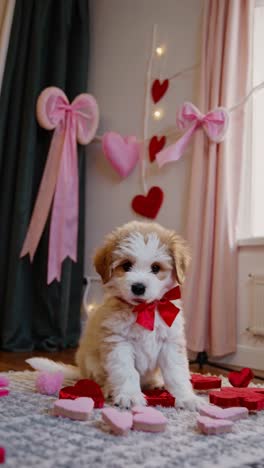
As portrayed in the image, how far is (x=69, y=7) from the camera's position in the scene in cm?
312

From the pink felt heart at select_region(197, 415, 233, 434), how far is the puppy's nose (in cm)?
36

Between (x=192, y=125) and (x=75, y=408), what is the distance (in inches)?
71.5

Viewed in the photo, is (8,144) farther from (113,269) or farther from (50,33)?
(113,269)

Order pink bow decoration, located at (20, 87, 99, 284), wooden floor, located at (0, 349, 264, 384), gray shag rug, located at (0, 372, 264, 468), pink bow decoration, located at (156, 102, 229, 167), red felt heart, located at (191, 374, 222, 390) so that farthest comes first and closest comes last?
1. pink bow decoration, located at (20, 87, 99, 284)
2. pink bow decoration, located at (156, 102, 229, 167)
3. wooden floor, located at (0, 349, 264, 384)
4. red felt heart, located at (191, 374, 222, 390)
5. gray shag rug, located at (0, 372, 264, 468)

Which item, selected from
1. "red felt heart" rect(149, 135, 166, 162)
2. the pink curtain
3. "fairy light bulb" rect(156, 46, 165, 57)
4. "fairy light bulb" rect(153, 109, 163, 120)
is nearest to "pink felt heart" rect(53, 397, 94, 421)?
the pink curtain

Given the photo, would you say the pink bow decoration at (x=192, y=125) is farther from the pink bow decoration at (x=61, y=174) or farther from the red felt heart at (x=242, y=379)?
the red felt heart at (x=242, y=379)

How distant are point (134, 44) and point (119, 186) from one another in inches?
32.8

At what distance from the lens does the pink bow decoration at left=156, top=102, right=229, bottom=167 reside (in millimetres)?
2635

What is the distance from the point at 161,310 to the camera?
1.55 m

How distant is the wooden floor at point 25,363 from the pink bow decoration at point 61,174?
1.29ft

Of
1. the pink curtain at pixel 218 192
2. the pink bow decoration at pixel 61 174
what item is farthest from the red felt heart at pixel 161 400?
the pink bow decoration at pixel 61 174

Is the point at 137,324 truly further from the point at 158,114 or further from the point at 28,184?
the point at 158,114

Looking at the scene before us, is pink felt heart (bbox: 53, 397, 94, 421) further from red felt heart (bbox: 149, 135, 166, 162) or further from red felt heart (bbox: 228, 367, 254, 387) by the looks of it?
red felt heart (bbox: 149, 135, 166, 162)

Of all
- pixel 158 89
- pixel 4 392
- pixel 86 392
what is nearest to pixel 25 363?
pixel 4 392
